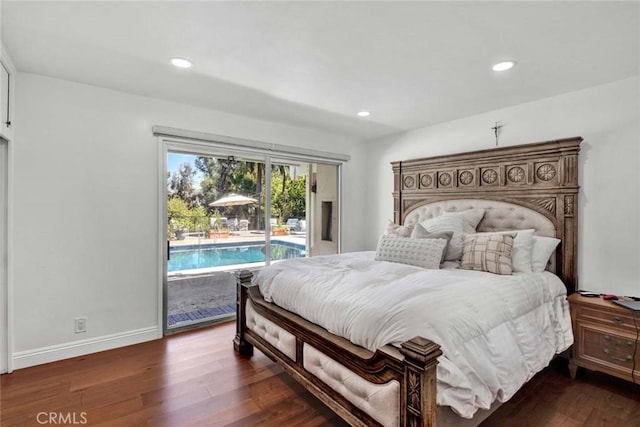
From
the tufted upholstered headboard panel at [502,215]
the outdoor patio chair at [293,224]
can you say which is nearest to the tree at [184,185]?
the outdoor patio chair at [293,224]

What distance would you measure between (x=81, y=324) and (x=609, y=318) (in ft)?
14.1

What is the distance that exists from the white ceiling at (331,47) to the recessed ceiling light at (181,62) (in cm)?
5

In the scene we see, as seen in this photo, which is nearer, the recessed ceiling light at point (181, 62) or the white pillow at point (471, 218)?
the recessed ceiling light at point (181, 62)

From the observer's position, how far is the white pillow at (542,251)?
274 centimetres

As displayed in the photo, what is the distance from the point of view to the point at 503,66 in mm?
2385

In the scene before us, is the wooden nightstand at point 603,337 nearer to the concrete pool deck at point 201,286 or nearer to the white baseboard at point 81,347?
the concrete pool deck at point 201,286

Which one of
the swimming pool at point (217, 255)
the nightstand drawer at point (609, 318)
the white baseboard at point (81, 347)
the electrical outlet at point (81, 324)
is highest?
the swimming pool at point (217, 255)

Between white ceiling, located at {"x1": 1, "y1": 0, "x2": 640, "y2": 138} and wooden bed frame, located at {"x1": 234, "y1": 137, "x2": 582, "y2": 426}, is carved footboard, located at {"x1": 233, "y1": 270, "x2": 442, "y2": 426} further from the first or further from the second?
white ceiling, located at {"x1": 1, "y1": 0, "x2": 640, "y2": 138}

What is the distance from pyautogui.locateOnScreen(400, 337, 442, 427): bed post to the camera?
1324 mm

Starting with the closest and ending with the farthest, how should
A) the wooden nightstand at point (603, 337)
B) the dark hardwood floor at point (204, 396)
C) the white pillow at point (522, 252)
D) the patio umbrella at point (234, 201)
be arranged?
1. the dark hardwood floor at point (204, 396)
2. the wooden nightstand at point (603, 337)
3. the white pillow at point (522, 252)
4. the patio umbrella at point (234, 201)

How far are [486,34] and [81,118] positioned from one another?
329 cm

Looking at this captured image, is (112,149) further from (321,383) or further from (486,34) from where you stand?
(486,34)

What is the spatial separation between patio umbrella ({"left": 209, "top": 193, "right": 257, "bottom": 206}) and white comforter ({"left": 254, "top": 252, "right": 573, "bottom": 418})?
4.33 feet

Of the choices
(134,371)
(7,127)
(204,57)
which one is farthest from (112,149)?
(134,371)
